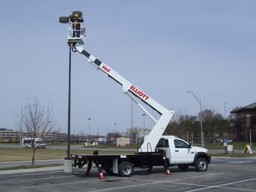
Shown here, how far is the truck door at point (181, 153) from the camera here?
71.8ft

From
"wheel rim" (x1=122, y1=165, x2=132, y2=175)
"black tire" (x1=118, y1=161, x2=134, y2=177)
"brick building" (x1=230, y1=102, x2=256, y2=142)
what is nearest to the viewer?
"black tire" (x1=118, y1=161, x2=134, y2=177)

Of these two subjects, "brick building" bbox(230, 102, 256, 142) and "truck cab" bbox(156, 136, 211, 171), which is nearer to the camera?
"truck cab" bbox(156, 136, 211, 171)

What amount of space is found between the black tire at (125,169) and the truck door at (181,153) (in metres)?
2.55

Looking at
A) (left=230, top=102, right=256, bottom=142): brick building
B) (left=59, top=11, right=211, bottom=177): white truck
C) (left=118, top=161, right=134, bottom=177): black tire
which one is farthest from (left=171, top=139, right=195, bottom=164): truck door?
(left=230, top=102, right=256, bottom=142): brick building

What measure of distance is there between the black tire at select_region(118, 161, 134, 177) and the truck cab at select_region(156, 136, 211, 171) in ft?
7.43

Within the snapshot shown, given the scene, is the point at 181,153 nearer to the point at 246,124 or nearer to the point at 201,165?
the point at 201,165

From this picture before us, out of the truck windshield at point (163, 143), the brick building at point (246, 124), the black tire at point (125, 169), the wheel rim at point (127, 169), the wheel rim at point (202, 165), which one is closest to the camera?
the black tire at point (125, 169)

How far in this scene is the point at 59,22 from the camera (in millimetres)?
22641

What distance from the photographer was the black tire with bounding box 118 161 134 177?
20141mm

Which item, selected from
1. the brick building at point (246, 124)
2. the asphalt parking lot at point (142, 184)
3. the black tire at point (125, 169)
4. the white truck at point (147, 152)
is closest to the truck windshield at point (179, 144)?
the white truck at point (147, 152)

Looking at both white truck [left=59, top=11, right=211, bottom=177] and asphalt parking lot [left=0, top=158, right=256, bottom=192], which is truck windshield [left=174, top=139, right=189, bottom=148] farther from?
asphalt parking lot [left=0, top=158, right=256, bottom=192]

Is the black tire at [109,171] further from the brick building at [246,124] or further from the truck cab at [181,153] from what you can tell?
the brick building at [246,124]

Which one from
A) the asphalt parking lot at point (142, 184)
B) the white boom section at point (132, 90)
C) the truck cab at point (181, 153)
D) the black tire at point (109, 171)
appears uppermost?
the white boom section at point (132, 90)

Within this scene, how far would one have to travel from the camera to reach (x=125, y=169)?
20.3 metres
